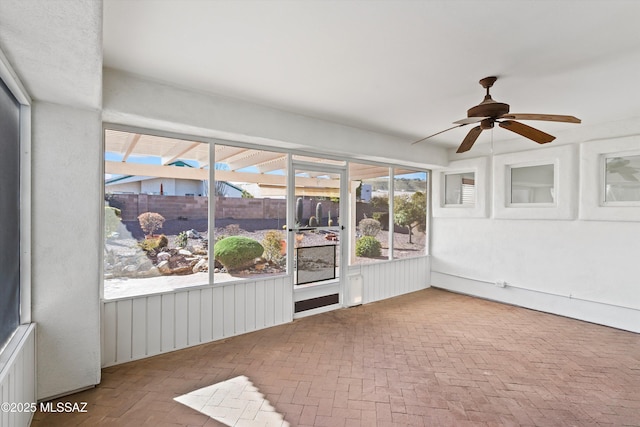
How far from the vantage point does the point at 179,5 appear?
1766 mm

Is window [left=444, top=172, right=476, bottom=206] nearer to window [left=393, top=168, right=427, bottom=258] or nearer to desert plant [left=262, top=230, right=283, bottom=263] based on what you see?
window [left=393, top=168, right=427, bottom=258]

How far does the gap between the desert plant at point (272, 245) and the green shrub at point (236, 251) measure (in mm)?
73

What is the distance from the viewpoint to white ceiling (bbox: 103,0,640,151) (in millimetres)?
1807

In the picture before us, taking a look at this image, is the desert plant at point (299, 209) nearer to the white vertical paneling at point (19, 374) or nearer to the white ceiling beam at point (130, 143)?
the white ceiling beam at point (130, 143)

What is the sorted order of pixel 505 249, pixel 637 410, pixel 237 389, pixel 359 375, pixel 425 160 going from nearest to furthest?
1. pixel 637 410
2. pixel 237 389
3. pixel 359 375
4. pixel 505 249
5. pixel 425 160

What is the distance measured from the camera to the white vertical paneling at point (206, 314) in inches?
135

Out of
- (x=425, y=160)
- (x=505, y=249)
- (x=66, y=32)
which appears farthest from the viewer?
(x=425, y=160)

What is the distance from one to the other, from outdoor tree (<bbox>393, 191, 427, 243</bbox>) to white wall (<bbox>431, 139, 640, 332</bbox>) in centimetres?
39

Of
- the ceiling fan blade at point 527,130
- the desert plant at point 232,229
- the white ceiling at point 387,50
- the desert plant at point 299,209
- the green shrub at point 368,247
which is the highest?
the white ceiling at point 387,50

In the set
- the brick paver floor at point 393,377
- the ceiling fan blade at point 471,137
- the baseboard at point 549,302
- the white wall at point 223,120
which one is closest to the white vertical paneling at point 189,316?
the brick paver floor at point 393,377

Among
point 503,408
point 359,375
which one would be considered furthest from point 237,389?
point 503,408

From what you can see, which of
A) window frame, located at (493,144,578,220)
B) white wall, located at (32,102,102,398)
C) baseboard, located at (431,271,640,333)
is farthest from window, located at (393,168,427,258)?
white wall, located at (32,102,102,398)

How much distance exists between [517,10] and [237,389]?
329 cm

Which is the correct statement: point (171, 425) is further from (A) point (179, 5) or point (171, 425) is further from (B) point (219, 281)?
(A) point (179, 5)
